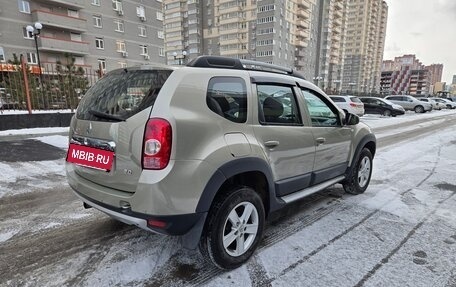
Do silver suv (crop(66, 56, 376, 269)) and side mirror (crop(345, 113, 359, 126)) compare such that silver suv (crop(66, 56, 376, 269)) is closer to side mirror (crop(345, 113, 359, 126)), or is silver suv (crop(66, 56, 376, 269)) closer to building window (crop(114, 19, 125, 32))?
side mirror (crop(345, 113, 359, 126))

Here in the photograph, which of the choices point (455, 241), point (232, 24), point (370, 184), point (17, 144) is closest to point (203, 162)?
point (455, 241)

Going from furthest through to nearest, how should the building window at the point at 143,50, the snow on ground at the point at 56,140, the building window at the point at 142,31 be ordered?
1. the building window at the point at 143,50
2. the building window at the point at 142,31
3. the snow on ground at the point at 56,140

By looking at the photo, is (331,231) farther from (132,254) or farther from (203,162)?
(132,254)

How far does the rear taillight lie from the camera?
204 cm

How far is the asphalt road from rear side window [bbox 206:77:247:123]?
1370 mm

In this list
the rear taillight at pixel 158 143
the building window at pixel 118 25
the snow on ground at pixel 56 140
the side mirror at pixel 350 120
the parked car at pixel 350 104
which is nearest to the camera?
the rear taillight at pixel 158 143

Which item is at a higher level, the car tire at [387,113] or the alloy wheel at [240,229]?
the alloy wheel at [240,229]

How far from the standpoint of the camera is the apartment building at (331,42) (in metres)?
79.1

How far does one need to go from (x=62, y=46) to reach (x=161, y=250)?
3362 cm

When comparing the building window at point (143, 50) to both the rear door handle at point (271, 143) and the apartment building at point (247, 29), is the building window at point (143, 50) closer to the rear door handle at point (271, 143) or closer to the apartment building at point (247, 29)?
the apartment building at point (247, 29)

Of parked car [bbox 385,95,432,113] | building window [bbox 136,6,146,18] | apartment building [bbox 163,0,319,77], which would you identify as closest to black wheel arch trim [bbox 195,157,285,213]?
parked car [bbox 385,95,432,113]

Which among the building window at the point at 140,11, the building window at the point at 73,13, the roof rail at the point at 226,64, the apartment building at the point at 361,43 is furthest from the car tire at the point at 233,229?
the apartment building at the point at 361,43

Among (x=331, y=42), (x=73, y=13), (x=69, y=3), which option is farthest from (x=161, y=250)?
(x=331, y=42)

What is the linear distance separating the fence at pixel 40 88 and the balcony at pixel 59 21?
957 inches
